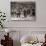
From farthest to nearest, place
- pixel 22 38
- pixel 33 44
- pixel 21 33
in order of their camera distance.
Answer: pixel 21 33
pixel 22 38
pixel 33 44

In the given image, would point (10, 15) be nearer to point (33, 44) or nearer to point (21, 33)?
point (21, 33)

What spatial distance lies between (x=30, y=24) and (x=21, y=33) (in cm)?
33

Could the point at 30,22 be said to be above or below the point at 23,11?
below

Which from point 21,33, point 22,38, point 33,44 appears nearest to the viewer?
point 33,44

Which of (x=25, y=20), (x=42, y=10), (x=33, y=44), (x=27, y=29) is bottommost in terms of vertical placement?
(x=33, y=44)

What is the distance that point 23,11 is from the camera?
149 inches

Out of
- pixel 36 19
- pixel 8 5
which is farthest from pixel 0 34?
pixel 36 19

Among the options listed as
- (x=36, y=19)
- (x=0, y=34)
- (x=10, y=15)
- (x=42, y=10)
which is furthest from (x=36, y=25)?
(x=0, y=34)

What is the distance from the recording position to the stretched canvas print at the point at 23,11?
3752 mm

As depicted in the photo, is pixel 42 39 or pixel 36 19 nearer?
pixel 42 39

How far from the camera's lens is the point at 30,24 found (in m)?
3.76

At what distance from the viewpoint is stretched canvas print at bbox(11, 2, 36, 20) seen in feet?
12.3

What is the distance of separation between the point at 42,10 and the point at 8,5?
2.93 ft

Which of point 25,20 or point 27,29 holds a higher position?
point 25,20
